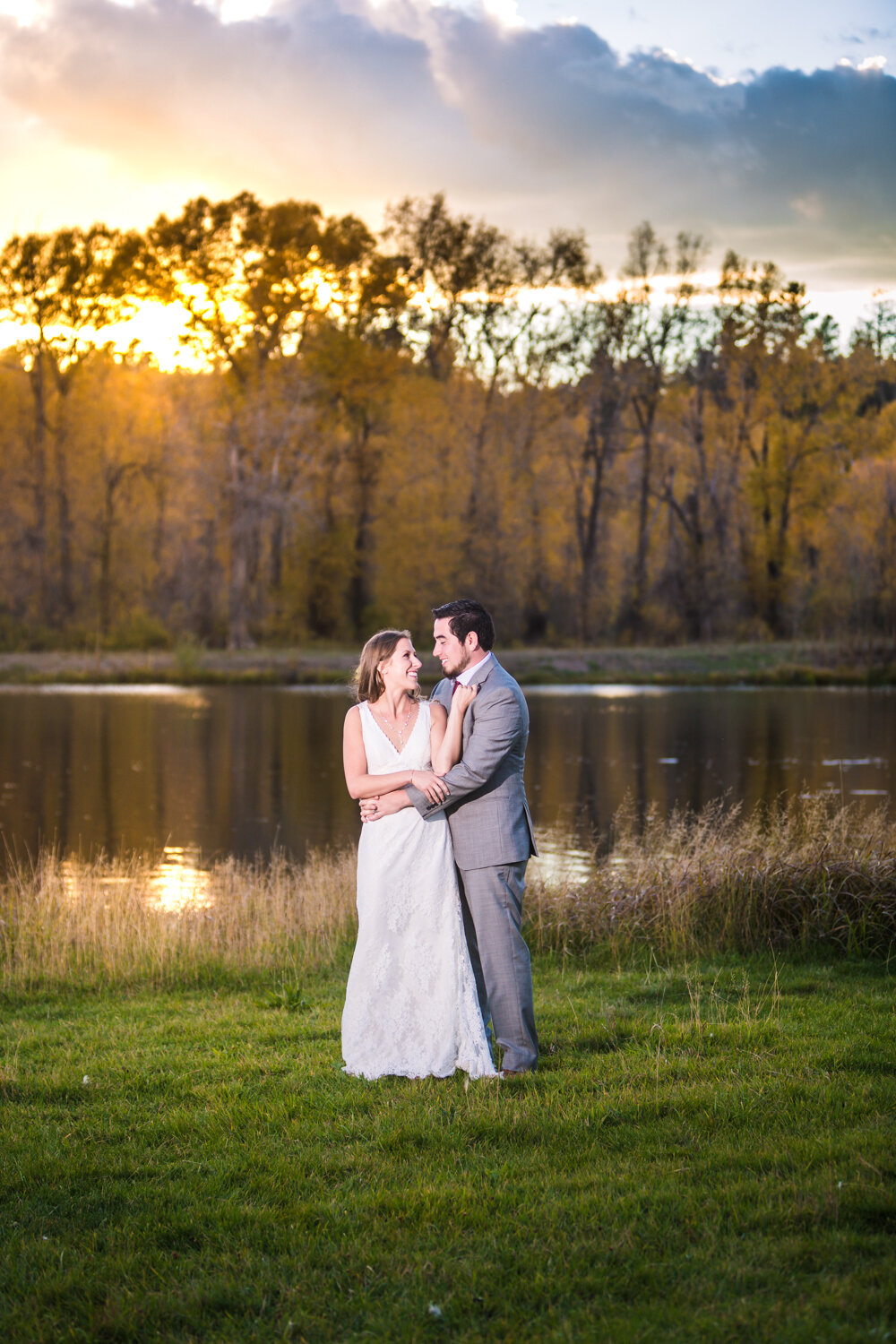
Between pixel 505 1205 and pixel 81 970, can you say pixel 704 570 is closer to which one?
pixel 81 970

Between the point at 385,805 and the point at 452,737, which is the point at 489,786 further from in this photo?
the point at 385,805

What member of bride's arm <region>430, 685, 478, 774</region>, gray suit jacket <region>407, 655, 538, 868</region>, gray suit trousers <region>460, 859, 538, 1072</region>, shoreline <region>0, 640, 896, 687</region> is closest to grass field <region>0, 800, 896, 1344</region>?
gray suit trousers <region>460, 859, 538, 1072</region>

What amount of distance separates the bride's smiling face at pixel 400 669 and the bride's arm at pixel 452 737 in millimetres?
227

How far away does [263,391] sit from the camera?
52.8m

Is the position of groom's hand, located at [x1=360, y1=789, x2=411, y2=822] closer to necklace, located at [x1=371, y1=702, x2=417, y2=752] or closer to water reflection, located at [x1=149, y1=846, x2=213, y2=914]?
necklace, located at [x1=371, y1=702, x2=417, y2=752]

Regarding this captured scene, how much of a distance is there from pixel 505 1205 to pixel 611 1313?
792 mm

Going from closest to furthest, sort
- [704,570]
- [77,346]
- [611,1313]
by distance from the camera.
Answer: [611,1313]
[77,346]
[704,570]

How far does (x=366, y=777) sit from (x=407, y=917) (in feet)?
2.18

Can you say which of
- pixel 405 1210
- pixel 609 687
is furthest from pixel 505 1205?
pixel 609 687

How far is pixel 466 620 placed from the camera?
237 inches

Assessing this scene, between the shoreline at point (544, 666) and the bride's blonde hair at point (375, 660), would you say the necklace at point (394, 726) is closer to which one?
the bride's blonde hair at point (375, 660)

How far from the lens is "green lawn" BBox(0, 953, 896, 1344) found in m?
3.78

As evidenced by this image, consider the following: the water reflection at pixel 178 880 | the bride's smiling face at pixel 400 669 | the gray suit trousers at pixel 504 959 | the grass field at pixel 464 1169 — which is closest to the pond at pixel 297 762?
the water reflection at pixel 178 880

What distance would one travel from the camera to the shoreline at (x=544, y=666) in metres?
48.6
